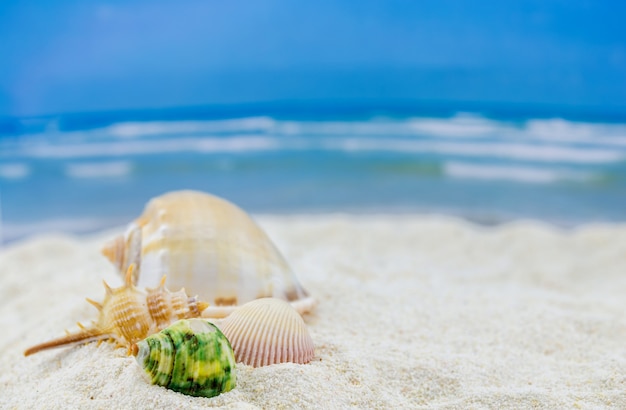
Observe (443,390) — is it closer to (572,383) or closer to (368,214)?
(572,383)

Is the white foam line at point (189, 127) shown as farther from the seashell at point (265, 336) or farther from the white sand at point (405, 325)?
the seashell at point (265, 336)

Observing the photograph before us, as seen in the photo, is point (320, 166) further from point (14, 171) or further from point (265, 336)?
point (265, 336)

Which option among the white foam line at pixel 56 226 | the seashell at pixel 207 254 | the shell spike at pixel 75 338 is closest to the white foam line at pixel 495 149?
the white foam line at pixel 56 226

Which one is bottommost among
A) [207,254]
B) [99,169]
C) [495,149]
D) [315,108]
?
[99,169]

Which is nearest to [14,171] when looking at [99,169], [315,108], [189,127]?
[99,169]

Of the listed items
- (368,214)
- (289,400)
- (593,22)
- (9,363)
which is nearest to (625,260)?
(368,214)

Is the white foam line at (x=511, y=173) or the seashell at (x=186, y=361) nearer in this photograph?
the seashell at (x=186, y=361)
